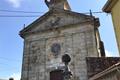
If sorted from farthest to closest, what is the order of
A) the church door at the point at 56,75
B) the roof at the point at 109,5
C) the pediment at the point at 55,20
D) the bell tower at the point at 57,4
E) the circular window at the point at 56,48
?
1. the bell tower at the point at 57,4
2. the pediment at the point at 55,20
3. the circular window at the point at 56,48
4. the church door at the point at 56,75
5. the roof at the point at 109,5

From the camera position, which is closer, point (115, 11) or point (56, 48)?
point (115, 11)

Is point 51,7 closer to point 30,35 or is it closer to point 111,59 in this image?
point 30,35

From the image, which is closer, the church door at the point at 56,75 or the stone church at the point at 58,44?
the stone church at the point at 58,44

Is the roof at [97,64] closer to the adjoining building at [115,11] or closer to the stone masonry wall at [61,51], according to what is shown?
the adjoining building at [115,11]

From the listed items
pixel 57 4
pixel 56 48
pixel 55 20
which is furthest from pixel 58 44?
pixel 57 4

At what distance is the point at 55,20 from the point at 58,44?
2712 mm

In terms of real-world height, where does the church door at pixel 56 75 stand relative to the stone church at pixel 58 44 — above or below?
below

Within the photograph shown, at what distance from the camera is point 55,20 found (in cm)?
2220

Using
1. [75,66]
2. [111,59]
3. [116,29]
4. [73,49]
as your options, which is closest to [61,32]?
[73,49]

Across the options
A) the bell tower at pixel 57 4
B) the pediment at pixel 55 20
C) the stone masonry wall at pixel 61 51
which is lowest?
the stone masonry wall at pixel 61 51

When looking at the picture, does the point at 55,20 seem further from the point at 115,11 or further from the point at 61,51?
the point at 115,11

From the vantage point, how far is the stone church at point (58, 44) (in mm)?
19456

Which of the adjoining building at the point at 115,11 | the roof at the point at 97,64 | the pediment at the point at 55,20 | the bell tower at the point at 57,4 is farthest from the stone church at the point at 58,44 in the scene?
the adjoining building at the point at 115,11

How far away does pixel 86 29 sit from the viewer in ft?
67.3
